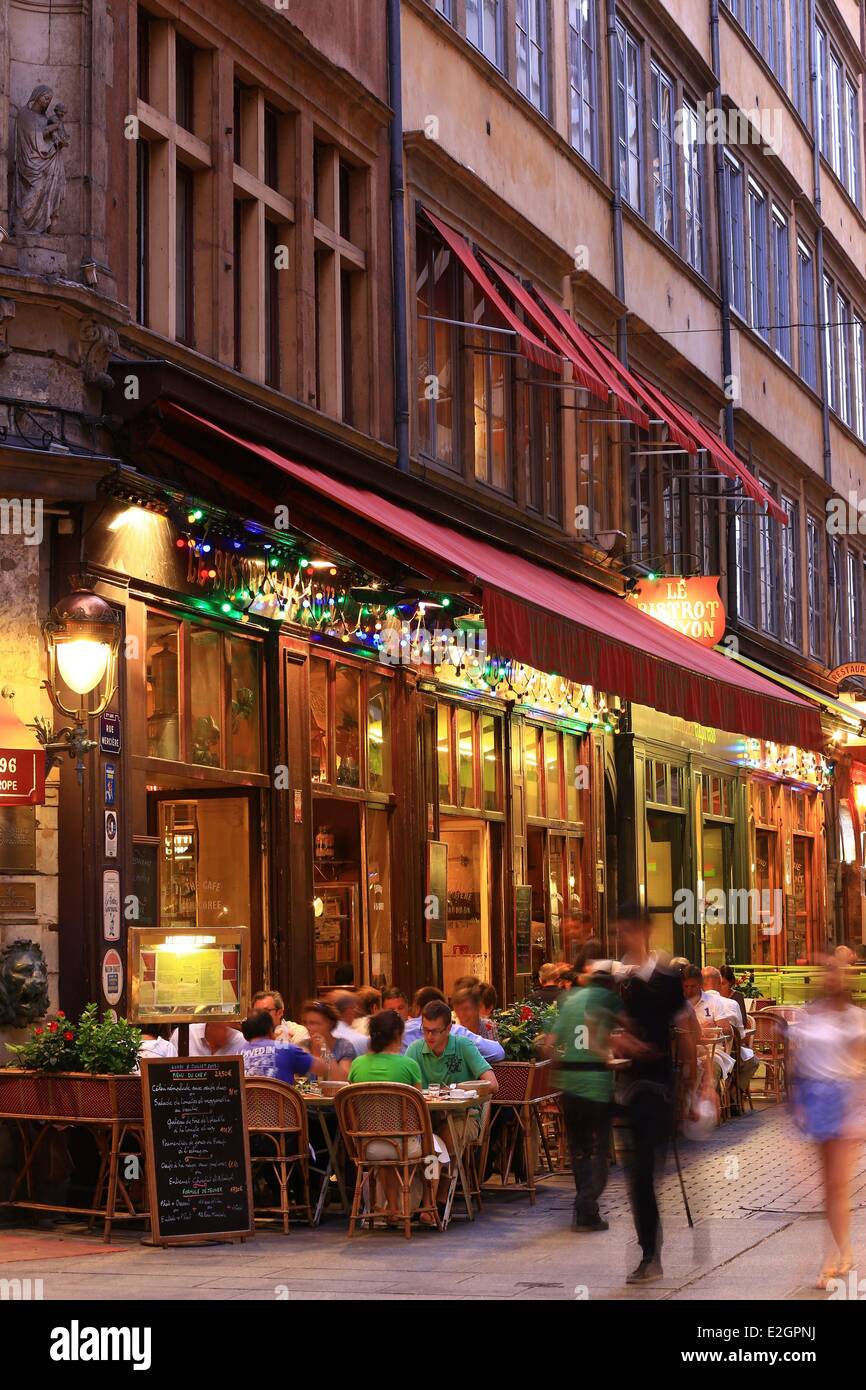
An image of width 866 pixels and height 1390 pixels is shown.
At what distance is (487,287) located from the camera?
19.6 m

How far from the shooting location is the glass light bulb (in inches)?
520

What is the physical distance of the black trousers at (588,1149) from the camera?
41.2 feet

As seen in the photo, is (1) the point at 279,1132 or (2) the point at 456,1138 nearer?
(1) the point at 279,1132

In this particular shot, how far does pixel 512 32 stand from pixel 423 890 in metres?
9.20

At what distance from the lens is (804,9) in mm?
38000

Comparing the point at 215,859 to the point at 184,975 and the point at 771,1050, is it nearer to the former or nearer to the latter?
the point at 184,975

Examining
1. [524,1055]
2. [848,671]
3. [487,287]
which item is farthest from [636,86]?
[524,1055]

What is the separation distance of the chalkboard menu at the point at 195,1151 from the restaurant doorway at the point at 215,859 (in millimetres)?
3071

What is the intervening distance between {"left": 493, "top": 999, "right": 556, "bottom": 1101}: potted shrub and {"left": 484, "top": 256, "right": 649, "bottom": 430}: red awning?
252 inches

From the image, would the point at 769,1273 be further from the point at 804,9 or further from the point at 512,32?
the point at 804,9

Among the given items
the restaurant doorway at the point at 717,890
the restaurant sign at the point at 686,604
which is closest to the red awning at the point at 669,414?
the restaurant sign at the point at 686,604

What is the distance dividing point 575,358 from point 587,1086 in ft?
31.3

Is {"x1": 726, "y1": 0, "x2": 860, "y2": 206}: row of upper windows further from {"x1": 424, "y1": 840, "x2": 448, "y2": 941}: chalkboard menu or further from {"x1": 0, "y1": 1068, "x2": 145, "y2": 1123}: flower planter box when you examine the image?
{"x1": 0, "y1": 1068, "x2": 145, "y2": 1123}: flower planter box
